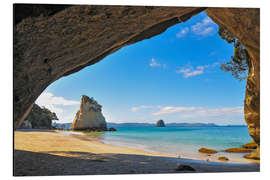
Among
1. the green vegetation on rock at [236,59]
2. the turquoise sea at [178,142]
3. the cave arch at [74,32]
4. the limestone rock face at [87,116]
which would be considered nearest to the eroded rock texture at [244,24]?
the cave arch at [74,32]

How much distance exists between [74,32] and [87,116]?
30.9 m

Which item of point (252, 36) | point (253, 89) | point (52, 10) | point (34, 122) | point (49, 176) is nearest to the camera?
point (52, 10)

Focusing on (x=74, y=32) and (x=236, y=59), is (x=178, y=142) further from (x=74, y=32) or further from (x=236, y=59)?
(x=74, y=32)

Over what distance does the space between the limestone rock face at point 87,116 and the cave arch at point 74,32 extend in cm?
2928

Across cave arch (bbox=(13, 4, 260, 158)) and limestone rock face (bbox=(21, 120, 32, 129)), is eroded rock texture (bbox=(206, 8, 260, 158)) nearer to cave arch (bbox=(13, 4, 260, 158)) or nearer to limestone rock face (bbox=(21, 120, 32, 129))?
cave arch (bbox=(13, 4, 260, 158))

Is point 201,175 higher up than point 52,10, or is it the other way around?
point 52,10

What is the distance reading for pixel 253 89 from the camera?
6012mm

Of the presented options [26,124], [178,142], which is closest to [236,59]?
[178,142]

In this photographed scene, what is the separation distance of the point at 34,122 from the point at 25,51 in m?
23.0

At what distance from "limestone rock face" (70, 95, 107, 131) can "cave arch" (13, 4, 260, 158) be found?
96.1ft

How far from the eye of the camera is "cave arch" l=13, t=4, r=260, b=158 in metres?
2.73
